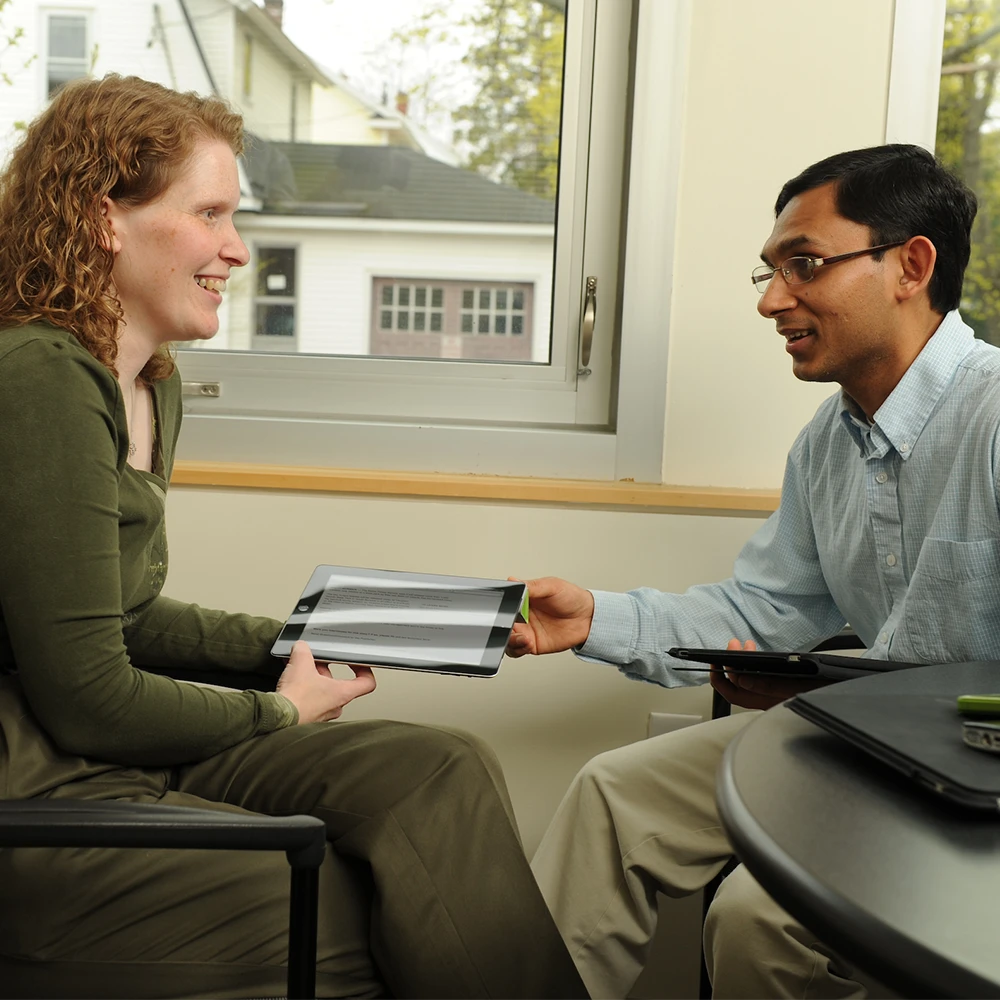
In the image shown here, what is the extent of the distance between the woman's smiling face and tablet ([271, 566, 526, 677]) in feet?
1.22

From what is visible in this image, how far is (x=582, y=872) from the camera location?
Result: 1.52m

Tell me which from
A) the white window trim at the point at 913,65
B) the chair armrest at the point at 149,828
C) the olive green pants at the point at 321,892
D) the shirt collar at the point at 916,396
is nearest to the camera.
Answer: the chair armrest at the point at 149,828

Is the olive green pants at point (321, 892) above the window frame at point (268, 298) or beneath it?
beneath

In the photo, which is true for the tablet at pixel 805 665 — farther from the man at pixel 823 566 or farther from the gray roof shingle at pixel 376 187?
the gray roof shingle at pixel 376 187

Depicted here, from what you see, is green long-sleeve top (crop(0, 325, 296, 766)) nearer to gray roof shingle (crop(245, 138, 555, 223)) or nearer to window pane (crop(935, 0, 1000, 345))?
gray roof shingle (crop(245, 138, 555, 223))

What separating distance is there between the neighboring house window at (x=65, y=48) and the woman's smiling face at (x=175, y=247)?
1031 mm

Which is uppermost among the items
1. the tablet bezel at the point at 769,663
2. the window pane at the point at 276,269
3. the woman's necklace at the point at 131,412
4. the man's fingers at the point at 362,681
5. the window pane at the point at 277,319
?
the window pane at the point at 276,269

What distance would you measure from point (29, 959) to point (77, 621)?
30 cm

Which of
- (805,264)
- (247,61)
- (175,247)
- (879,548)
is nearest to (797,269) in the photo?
(805,264)

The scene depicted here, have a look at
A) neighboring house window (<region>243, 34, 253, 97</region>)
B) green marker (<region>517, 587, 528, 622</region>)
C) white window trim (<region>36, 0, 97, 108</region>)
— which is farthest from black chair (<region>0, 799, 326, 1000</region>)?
white window trim (<region>36, 0, 97, 108</region>)

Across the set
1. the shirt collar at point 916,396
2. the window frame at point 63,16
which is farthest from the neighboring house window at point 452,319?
the shirt collar at point 916,396

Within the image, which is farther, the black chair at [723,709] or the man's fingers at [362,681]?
the black chair at [723,709]

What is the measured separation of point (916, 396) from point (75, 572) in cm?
106

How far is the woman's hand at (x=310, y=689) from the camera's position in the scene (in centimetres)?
127
